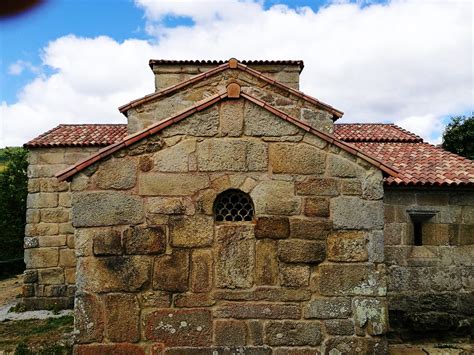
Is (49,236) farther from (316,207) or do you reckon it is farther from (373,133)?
(373,133)

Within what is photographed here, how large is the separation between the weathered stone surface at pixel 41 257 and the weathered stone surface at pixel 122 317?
248 inches

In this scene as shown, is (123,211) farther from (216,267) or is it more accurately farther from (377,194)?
(377,194)

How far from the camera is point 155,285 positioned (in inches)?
188

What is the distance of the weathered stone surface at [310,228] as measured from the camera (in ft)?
16.0

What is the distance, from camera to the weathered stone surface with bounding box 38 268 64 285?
403 inches

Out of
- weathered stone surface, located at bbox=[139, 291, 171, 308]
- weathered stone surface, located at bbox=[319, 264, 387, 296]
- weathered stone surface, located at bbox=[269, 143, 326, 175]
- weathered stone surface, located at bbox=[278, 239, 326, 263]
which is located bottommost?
weathered stone surface, located at bbox=[139, 291, 171, 308]

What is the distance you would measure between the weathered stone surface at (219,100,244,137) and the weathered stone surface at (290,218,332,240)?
1.21 m

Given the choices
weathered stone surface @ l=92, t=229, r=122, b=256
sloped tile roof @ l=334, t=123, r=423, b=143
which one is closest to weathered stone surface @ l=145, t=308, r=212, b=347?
weathered stone surface @ l=92, t=229, r=122, b=256

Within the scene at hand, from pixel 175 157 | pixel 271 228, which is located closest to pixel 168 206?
pixel 175 157

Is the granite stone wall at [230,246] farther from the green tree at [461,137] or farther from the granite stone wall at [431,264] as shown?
the green tree at [461,137]

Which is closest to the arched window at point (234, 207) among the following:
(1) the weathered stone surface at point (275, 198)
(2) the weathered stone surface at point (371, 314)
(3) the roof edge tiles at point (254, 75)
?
(1) the weathered stone surface at point (275, 198)

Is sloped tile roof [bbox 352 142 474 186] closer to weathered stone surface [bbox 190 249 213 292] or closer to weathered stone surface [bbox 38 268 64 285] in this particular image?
weathered stone surface [bbox 190 249 213 292]

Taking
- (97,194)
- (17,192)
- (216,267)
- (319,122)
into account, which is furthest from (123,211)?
(17,192)

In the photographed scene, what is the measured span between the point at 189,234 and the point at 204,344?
1228 millimetres
